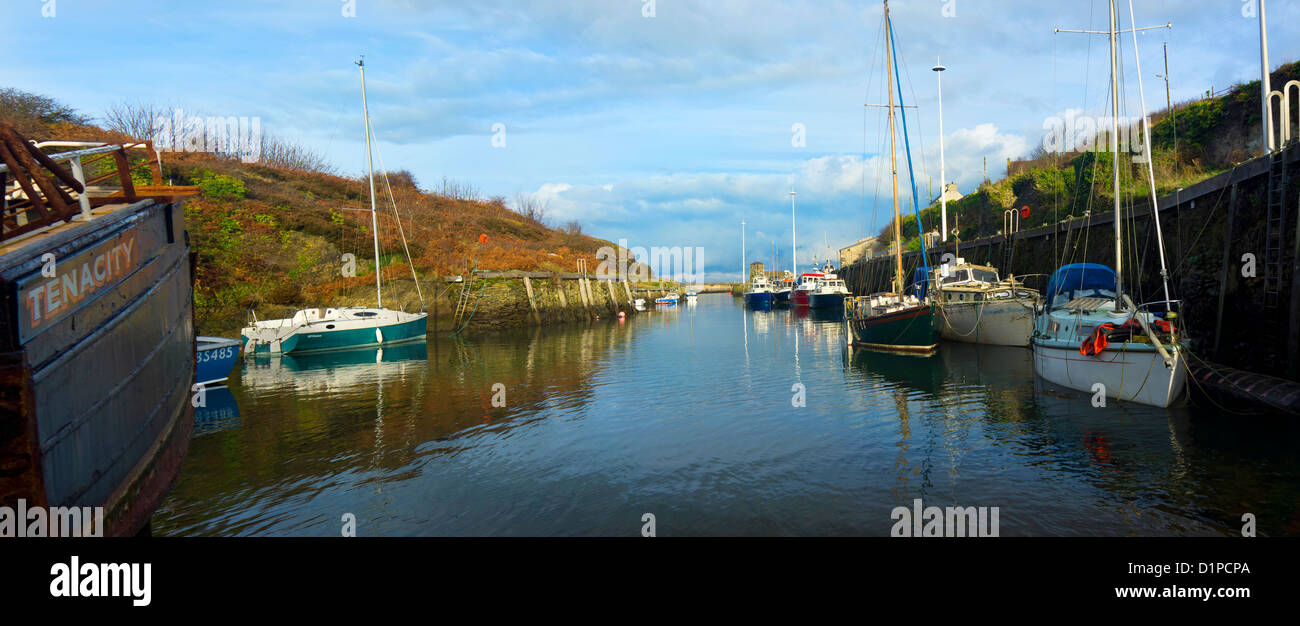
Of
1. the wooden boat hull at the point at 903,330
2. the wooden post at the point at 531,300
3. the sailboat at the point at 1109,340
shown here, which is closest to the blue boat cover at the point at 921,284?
the wooden boat hull at the point at 903,330

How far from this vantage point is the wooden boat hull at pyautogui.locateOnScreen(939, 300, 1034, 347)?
25625 mm

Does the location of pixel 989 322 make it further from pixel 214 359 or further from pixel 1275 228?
pixel 214 359

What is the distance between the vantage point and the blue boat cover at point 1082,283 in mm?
17589

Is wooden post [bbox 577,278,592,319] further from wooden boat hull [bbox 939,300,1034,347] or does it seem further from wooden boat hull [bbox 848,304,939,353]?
wooden boat hull [bbox 939,300,1034,347]

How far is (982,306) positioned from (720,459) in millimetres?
20410

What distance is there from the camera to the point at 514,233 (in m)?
82.9

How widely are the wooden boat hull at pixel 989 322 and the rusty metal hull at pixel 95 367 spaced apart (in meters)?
25.6

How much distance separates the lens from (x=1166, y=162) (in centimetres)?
3553

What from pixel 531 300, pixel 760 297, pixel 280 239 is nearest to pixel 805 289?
pixel 760 297

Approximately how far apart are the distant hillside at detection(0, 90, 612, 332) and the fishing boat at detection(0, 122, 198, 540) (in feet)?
103
